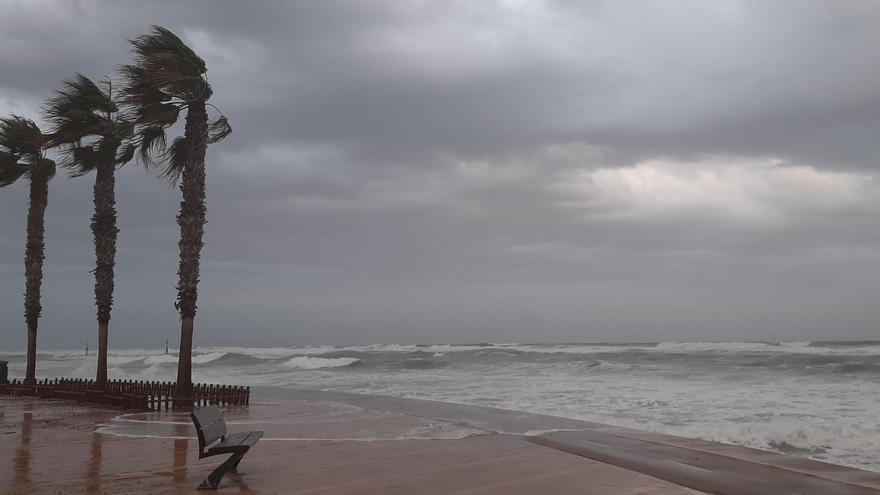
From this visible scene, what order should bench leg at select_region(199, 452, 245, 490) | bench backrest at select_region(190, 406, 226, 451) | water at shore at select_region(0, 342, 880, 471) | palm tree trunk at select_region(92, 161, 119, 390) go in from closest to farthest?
bench leg at select_region(199, 452, 245, 490) → bench backrest at select_region(190, 406, 226, 451) → water at shore at select_region(0, 342, 880, 471) → palm tree trunk at select_region(92, 161, 119, 390)

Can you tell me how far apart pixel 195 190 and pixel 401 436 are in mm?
9050

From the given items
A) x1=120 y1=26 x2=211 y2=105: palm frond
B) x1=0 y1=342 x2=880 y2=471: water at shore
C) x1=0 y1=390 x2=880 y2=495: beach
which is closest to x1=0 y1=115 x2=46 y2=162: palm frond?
x1=120 y1=26 x2=211 y2=105: palm frond

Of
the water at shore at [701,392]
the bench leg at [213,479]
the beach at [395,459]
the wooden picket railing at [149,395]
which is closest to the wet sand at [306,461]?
the beach at [395,459]

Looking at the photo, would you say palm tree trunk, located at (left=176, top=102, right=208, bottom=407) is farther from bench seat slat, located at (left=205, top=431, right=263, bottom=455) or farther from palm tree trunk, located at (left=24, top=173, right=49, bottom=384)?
bench seat slat, located at (left=205, top=431, right=263, bottom=455)

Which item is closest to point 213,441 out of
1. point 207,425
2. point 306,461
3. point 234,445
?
point 207,425

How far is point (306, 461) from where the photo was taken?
924 centimetres

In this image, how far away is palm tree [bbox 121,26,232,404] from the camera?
1653 centimetres

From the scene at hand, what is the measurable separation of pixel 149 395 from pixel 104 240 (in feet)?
16.6

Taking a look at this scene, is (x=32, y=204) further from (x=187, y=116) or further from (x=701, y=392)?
(x=701, y=392)

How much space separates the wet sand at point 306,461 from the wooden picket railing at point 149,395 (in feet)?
7.05

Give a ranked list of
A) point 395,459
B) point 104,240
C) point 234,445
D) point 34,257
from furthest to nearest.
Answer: point 34,257 → point 104,240 → point 395,459 → point 234,445

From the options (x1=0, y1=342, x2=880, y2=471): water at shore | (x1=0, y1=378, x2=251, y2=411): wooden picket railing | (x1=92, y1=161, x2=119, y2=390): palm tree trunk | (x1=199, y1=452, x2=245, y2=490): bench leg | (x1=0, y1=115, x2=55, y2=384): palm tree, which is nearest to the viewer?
(x1=199, y1=452, x2=245, y2=490): bench leg

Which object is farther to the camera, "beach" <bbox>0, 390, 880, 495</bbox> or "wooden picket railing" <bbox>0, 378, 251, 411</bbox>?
"wooden picket railing" <bbox>0, 378, 251, 411</bbox>

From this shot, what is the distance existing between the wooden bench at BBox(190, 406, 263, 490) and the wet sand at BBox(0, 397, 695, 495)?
0.56 ft
